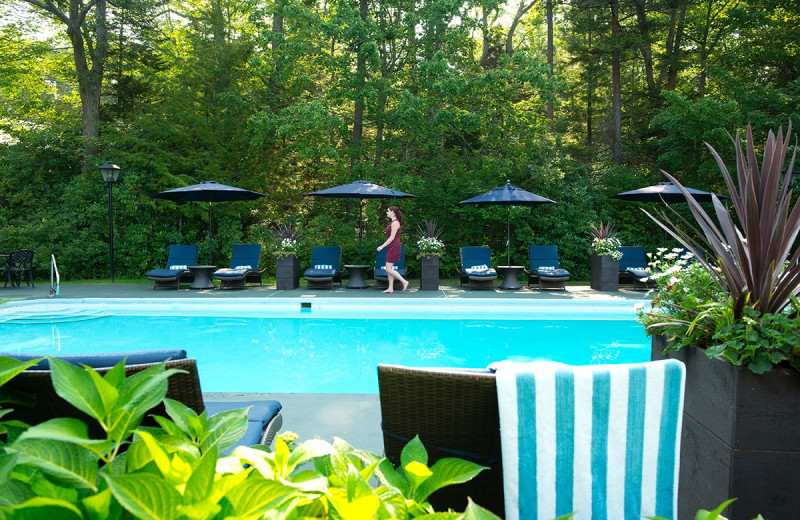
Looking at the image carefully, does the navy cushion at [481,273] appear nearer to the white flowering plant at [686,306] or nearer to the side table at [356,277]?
the side table at [356,277]

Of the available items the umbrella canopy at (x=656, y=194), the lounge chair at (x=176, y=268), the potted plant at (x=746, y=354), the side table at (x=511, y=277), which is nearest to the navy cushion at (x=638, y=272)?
the umbrella canopy at (x=656, y=194)

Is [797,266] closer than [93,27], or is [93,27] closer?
[797,266]

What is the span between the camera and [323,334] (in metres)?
8.23

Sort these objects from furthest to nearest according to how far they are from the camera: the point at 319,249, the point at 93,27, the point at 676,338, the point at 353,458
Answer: the point at 93,27
the point at 319,249
the point at 676,338
the point at 353,458

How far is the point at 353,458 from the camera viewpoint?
751 millimetres

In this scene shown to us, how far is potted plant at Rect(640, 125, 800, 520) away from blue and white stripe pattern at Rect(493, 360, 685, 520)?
280 millimetres

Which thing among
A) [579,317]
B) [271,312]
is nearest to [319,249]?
[271,312]

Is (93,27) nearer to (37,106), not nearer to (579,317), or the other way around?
(37,106)

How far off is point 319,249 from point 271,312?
287 cm

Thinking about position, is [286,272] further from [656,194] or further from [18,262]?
[656,194]

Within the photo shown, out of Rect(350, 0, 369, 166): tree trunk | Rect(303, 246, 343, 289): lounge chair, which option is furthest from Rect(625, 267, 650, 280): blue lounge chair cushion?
Rect(350, 0, 369, 166): tree trunk

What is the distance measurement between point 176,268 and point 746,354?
11246 mm

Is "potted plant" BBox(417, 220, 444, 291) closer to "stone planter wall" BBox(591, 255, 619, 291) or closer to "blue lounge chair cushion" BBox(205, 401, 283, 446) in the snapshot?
"stone planter wall" BBox(591, 255, 619, 291)

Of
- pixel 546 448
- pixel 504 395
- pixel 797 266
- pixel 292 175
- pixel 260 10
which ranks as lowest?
pixel 546 448
